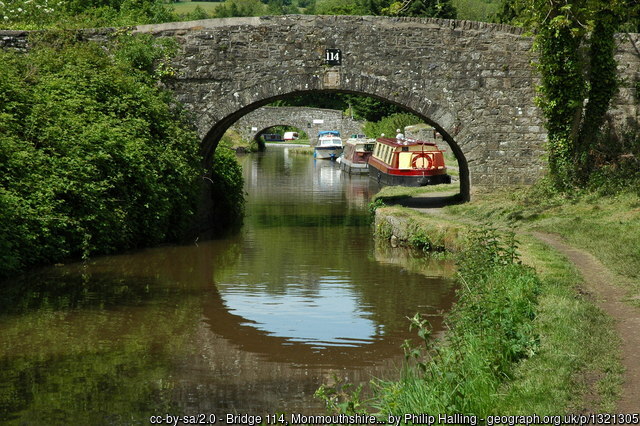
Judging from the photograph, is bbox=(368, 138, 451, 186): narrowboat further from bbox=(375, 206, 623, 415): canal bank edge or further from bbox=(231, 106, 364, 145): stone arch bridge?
bbox=(231, 106, 364, 145): stone arch bridge

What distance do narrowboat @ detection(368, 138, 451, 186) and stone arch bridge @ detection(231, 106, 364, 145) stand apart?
26817mm

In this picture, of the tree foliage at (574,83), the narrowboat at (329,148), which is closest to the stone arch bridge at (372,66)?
the tree foliage at (574,83)

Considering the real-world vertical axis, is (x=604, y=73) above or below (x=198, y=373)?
above

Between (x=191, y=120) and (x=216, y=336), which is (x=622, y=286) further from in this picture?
(x=191, y=120)

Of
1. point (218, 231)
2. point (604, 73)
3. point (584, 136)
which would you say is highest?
point (604, 73)

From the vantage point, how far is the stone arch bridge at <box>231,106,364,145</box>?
5222cm

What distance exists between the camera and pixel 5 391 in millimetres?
6598

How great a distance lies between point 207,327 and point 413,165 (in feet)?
51.4

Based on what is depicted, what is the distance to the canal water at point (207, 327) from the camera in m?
6.53

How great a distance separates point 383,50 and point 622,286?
25.6 ft

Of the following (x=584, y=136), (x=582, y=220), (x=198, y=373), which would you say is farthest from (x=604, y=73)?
(x=198, y=373)

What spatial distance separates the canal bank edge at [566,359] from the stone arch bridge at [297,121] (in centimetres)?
4349

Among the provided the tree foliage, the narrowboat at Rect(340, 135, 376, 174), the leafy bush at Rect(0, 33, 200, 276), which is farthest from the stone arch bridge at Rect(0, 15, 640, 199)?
the narrowboat at Rect(340, 135, 376, 174)

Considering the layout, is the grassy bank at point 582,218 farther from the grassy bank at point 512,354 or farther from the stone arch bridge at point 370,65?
the stone arch bridge at point 370,65
